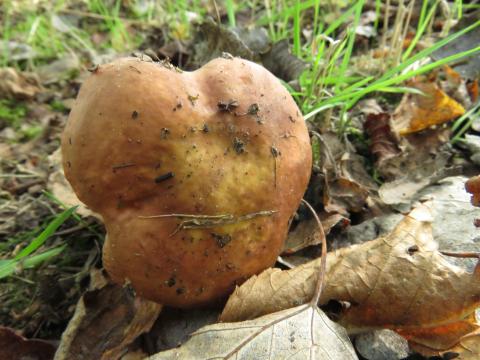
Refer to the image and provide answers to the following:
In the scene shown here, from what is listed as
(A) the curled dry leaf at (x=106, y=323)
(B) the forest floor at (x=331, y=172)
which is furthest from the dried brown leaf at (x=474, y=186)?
(A) the curled dry leaf at (x=106, y=323)

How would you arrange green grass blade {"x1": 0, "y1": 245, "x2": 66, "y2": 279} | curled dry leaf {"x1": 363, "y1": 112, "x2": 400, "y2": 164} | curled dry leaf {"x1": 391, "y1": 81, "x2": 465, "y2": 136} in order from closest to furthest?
green grass blade {"x1": 0, "y1": 245, "x2": 66, "y2": 279}, curled dry leaf {"x1": 363, "y1": 112, "x2": 400, "y2": 164}, curled dry leaf {"x1": 391, "y1": 81, "x2": 465, "y2": 136}

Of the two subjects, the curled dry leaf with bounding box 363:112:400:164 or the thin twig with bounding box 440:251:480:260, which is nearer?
the thin twig with bounding box 440:251:480:260

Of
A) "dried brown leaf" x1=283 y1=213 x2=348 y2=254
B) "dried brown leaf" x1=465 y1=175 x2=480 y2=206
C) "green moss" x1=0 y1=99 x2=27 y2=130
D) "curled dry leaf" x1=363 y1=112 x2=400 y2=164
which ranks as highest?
"dried brown leaf" x1=465 y1=175 x2=480 y2=206

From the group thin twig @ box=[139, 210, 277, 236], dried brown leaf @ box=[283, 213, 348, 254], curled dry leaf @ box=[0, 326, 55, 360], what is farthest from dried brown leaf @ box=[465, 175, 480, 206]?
curled dry leaf @ box=[0, 326, 55, 360]

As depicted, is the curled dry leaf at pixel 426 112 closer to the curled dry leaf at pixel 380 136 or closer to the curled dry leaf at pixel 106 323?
the curled dry leaf at pixel 380 136

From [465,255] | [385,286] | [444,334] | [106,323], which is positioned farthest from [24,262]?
[465,255]

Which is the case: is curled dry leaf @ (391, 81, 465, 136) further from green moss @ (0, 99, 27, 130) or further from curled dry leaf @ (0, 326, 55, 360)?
green moss @ (0, 99, 27, 130)
